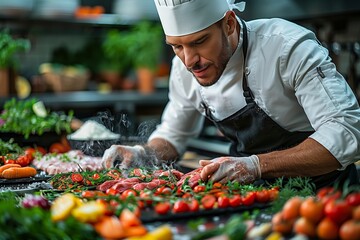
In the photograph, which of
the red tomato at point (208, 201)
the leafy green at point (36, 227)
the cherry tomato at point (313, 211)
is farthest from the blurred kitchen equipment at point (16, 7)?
the cherry tomato at point (313, 211)

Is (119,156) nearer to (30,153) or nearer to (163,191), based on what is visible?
(30,153)

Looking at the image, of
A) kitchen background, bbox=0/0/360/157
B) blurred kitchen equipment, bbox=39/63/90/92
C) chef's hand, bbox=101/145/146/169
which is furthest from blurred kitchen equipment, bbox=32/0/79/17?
chef's hand, bbox=101/145/146/169

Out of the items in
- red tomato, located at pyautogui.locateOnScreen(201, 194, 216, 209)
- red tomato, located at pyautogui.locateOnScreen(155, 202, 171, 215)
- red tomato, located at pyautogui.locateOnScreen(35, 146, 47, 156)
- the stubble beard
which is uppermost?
the stubble beard

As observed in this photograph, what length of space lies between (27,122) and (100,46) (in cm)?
403

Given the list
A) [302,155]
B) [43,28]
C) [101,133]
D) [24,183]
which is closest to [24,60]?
[43,28]

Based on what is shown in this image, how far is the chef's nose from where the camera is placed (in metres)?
2.95

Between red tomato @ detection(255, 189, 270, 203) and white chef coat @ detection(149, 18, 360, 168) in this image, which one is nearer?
red tomato @ detection(255, 189, 270, 203)

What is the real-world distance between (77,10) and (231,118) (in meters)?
4.37

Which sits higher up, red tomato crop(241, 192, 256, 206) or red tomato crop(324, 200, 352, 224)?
red tomato crop(324, 200, 352, 224)

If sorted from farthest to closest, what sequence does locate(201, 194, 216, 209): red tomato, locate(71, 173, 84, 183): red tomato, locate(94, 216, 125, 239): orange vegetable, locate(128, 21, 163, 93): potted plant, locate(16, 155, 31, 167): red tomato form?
locate(128, 21, 163, 93): potted plant → locate(16, 155, 31, 167): red tomato → locate(71, 173, 84, 183): red tomato → locate(201, 194, 216, 209): red tomato → locate(94, 216, 125, 239): orange vegetable

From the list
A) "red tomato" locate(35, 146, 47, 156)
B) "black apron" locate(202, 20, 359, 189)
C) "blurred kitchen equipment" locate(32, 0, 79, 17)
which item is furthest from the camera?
"blurred kitchen equipment" locate(32, 0, 79, 17)

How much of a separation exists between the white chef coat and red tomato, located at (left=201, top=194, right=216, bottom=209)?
78 cm

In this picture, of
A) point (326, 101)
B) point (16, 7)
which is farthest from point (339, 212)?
point (16, 7)

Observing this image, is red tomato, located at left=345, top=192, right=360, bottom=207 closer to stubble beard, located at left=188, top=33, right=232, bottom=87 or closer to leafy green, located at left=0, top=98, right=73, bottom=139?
stubble beard, located at left=188, top=33, right=232, bottom=87
